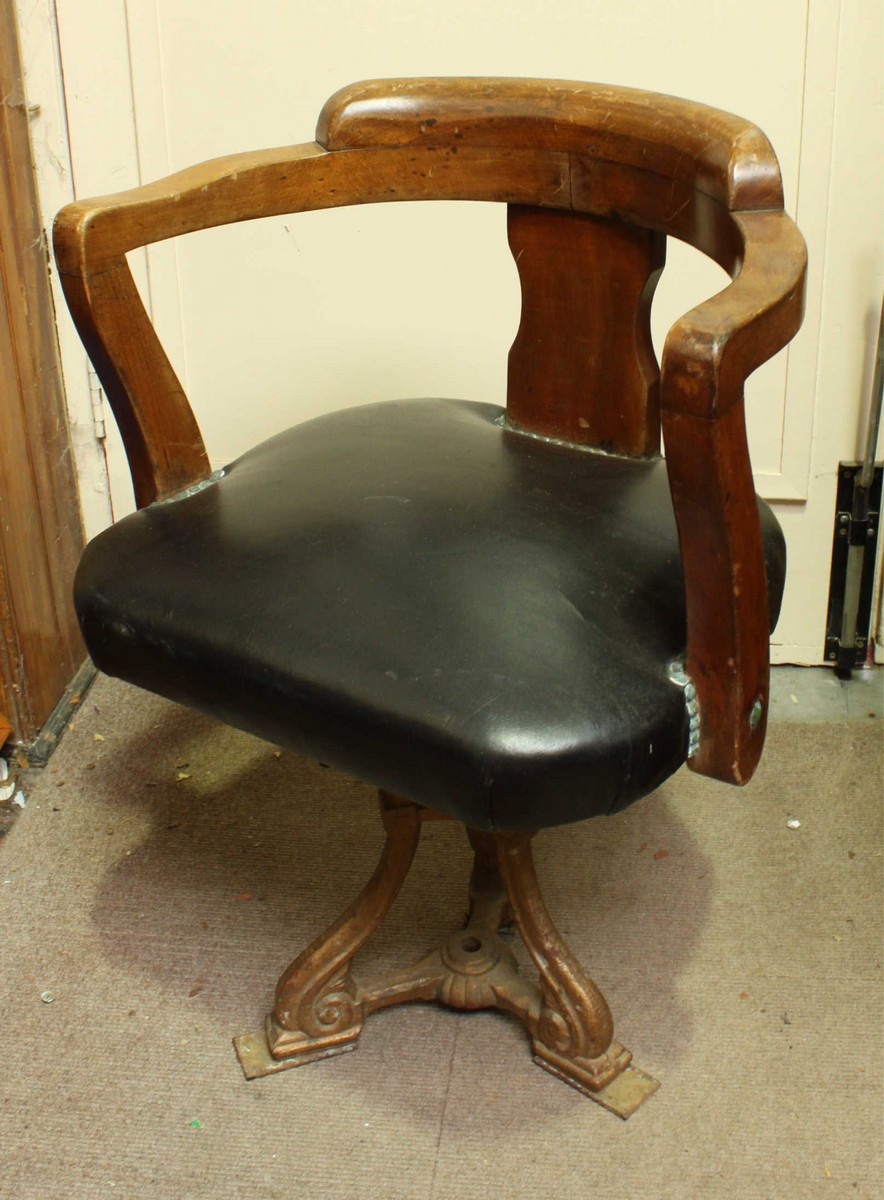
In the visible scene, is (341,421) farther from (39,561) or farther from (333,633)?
(39,561)

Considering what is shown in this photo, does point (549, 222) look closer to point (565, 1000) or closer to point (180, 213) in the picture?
point (180, 213)

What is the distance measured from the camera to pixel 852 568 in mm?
1785

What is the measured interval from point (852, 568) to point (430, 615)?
0.99 meters

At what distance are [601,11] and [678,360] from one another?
0.91 m

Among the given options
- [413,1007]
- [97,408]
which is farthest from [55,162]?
[413,1007]

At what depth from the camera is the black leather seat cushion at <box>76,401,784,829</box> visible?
90cm

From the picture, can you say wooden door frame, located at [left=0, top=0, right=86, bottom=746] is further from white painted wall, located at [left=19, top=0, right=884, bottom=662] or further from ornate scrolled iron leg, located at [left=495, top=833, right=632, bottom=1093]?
ornate scrolled iron leg, located at [left=495, top=833, right=632, bottom=1093]

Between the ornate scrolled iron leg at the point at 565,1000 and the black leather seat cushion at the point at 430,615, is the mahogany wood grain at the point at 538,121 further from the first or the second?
the ornate scrolled iron leg at the point at 565,1000

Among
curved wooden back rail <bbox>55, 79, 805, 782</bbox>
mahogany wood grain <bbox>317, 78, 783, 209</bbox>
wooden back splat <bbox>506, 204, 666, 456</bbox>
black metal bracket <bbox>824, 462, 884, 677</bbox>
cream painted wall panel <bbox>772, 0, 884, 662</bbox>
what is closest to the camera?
curved wooden back rail <bbox>55, 79, 805, 782</bbox>

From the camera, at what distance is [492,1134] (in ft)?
3.87

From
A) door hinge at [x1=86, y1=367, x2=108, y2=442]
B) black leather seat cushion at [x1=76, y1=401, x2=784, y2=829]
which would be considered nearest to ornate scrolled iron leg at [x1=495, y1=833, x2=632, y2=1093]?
black leather seat cushion at [x1=76, y1=401, x2=784, y2=829]

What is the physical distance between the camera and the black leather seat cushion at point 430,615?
90 centimetres

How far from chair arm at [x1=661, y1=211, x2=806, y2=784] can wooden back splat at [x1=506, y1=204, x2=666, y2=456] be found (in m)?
A: 0.23

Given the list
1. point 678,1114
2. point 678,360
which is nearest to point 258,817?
point 678,1114
